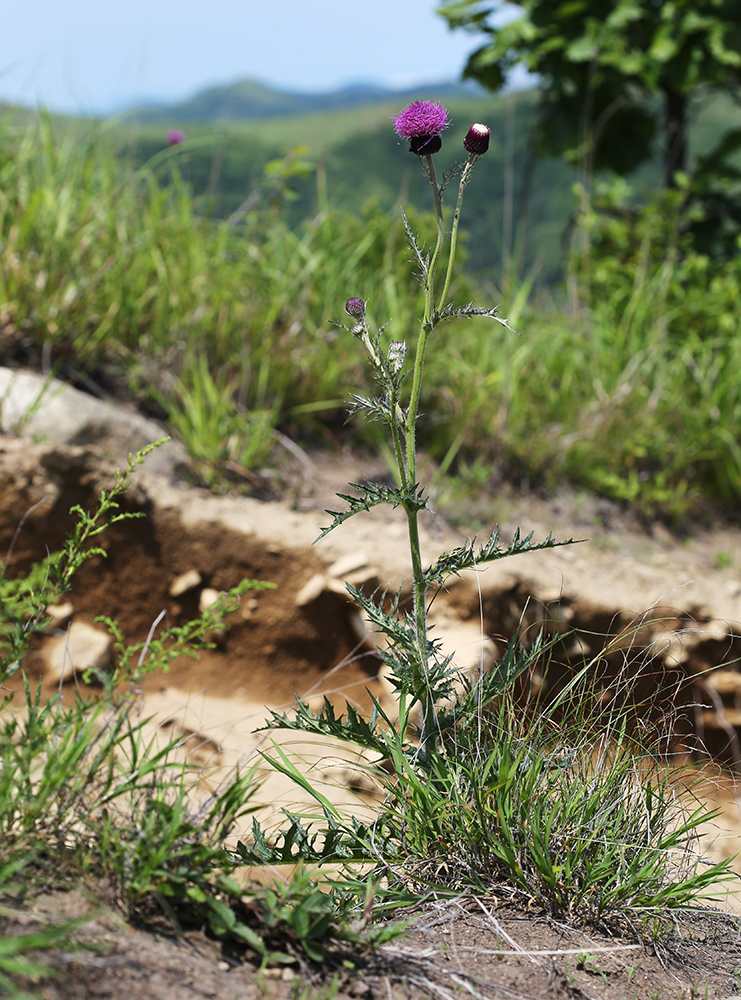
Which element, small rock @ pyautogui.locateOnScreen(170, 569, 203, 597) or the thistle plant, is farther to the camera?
small rock @ pyautogui.locateOnScreen(170, 569, 203, 597)

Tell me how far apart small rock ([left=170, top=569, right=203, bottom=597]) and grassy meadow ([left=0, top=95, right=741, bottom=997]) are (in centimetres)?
21

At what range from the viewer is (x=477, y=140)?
1.31 m

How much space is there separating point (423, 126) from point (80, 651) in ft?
7.04

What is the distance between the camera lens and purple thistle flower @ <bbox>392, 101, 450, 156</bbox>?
130 centimetres

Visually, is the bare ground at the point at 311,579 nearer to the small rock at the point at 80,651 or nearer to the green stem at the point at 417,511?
the small rock at the point at 80,651

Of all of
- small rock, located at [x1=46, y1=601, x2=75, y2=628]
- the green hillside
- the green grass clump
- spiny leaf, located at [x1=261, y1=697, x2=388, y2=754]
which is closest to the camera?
spiny leaf, located at [x1=261, y1=697, x2=388, y2=754]

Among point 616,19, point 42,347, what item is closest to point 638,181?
point 616,19

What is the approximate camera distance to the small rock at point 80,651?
267 cm

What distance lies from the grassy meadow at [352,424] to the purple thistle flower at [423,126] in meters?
0.17

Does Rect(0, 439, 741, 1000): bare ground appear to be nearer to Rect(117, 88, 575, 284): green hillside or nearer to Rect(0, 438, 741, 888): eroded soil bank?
Rect(0, 438, 741, 888): eroded soil bank

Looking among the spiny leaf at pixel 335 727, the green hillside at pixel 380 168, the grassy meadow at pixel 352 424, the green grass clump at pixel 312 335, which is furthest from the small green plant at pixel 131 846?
the green grass clump at pixel 312 335

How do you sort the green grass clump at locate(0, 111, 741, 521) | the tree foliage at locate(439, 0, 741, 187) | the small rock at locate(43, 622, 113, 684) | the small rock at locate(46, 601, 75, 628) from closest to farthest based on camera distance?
1. the small rock at locate(43, 622, 113, 684)
2. the small rock at locate(46, 601, 75, 628)
3. the green grass clump at locate(0, 111, 741, 521)
4. the tree foliage at locate(439, 0, 741, 187)

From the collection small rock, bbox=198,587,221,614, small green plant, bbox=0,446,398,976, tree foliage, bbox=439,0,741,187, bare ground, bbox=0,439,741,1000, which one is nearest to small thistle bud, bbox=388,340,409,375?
small green plant, bbox=0,446,398,976

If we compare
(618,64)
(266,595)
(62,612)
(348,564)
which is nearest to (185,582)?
(266,595)
